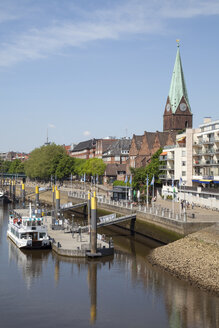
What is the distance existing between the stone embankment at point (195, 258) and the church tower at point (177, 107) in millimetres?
96768

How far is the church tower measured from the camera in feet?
495

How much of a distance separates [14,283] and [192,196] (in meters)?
50.2

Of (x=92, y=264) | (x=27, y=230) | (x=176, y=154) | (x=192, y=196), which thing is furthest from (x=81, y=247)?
(x=176, y=154)

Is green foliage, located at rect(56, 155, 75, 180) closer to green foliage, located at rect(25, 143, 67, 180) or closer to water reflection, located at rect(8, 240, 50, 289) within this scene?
green foliage, located at rect(25, 143, 67, 180)

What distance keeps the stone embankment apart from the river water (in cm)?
112

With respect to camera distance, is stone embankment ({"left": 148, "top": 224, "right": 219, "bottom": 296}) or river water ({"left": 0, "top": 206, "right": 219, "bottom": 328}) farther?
stone embankment ({"left": 148, "top": 224, "right": 219, "bottom": 296})

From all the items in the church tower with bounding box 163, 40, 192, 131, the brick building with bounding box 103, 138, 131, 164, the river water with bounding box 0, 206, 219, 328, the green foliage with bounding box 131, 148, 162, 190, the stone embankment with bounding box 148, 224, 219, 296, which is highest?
the church tower with bounding box 163, 40, 192, 131

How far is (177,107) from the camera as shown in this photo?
152 metres

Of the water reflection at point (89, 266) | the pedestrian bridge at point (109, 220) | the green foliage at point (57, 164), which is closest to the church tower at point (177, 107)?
the green foliage at point (57, 164)

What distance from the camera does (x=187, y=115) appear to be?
153125mm

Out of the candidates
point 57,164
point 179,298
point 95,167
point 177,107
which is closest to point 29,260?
point 179,298

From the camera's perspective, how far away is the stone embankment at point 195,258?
43.3 m

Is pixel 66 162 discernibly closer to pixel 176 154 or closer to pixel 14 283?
pixel 176 154

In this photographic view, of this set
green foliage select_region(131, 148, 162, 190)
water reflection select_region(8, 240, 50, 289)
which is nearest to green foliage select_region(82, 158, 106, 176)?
green foliage select_region(131, 148, 162, 190)
